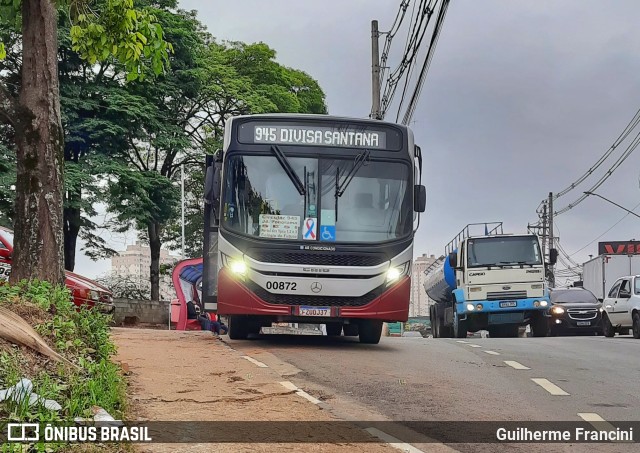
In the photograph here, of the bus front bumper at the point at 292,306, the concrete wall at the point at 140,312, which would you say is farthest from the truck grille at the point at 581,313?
the concrete wall at the point at 140,312

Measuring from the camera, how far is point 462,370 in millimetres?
11289

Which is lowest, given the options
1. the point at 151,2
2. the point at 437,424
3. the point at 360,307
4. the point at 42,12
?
the point at 437,424

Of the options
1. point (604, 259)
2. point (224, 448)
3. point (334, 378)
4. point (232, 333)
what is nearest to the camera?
point (224, 448)

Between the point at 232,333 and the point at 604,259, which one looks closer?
the point at 232,333

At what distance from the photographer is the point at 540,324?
23578 millimetres

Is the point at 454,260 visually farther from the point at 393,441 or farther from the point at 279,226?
the point at 393,441

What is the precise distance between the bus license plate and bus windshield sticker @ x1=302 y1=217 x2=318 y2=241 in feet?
3.47

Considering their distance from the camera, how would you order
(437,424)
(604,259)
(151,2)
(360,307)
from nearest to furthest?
(437,424), (360,307), (604,259), (151,2)

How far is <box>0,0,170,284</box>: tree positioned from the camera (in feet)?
34.0

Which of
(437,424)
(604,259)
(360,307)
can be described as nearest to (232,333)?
(360,307)

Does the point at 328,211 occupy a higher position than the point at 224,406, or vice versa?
the point at 328,211

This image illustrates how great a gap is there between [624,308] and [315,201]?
12680 millimetres

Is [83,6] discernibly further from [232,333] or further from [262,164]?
[232,333]

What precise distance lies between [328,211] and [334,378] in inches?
149
